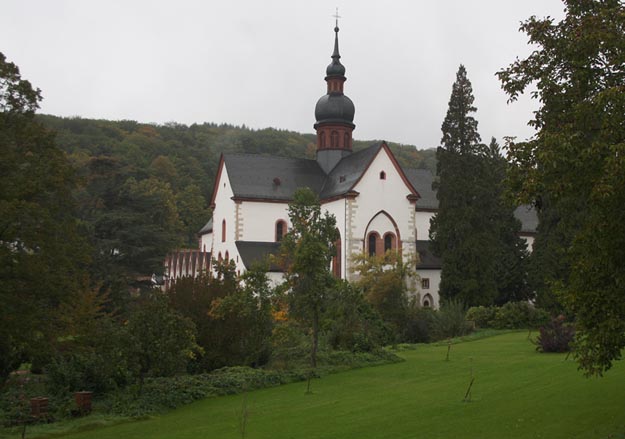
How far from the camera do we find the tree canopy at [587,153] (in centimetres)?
930

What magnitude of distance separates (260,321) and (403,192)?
78.9ft

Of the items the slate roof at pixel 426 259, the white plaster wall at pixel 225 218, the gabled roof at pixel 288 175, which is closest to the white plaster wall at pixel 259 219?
the gabled roof at pixel 288 175

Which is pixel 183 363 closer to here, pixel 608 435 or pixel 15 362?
pixel 15 362

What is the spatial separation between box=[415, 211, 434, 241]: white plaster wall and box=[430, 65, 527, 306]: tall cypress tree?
358 inches

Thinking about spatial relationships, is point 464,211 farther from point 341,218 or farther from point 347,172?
point 347,172

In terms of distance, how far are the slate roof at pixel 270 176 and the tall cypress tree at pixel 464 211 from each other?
443 inches

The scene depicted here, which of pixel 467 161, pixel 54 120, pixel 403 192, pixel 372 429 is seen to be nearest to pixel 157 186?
pixel 54 120

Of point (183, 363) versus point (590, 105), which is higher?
point (590, 105)

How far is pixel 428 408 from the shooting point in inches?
539

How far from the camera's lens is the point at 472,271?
36.6m

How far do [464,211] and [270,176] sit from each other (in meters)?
14.9

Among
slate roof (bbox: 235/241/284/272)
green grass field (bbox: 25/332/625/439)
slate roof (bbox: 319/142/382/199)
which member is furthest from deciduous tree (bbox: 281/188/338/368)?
slate roof (bbox: 319/142/382/199)

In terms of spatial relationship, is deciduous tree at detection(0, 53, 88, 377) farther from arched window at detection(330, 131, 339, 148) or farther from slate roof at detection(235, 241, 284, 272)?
arched window at detection(330, 131, 339, 148)

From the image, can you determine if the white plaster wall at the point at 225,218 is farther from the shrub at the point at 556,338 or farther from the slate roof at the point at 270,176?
→ the shrub at the point at 556,338
